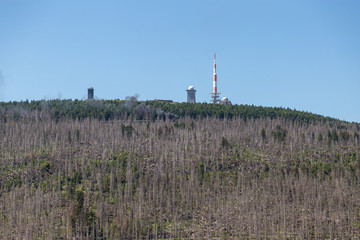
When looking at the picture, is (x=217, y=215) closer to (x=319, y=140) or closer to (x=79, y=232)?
(x=79, y=232)

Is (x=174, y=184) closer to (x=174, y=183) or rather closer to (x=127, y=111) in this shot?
(x=174, y=183)

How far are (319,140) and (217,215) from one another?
75.1 m

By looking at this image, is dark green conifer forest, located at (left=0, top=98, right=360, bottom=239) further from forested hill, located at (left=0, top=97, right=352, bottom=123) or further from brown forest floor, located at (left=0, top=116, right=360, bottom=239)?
forested hill, located at (left=0, top=97, right=352, bottom=123)

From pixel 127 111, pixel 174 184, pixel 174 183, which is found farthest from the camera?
pixel 127 111

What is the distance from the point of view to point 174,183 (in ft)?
303

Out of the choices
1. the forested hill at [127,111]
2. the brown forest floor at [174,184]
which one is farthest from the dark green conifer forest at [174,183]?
the forested hill at [127,111]

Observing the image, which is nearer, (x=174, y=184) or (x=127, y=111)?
(x=174, y=184)

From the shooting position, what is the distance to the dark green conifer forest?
74438 mm

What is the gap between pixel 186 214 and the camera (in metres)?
82.6

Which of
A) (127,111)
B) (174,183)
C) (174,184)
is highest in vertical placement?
(127,111)

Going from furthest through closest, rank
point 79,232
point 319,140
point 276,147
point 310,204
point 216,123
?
point 216,123, point 319,140, point 276,147, point 310,204, point 79,232

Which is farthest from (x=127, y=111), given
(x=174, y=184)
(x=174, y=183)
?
(x=174, y=184)

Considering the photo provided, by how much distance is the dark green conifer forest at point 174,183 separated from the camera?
7444 cm

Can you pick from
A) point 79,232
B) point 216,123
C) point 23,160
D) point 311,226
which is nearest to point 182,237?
point 79,232
